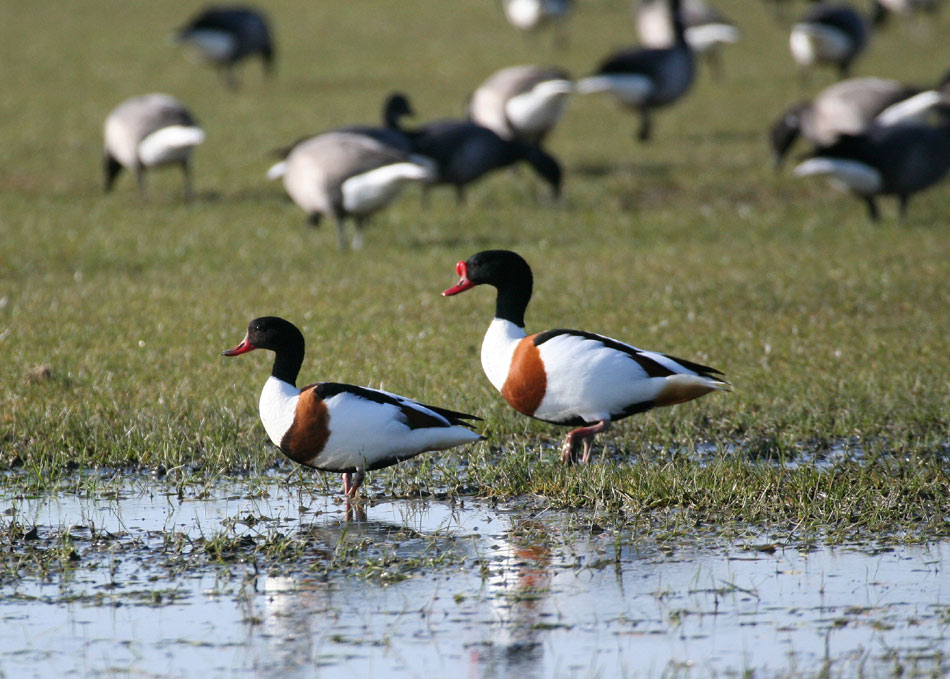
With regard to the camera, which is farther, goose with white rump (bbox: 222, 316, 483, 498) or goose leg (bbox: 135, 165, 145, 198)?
goose leg (bbox: 135, 165, 145, 198)

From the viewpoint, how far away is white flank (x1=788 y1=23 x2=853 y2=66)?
2300 cm

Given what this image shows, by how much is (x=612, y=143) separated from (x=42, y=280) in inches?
423

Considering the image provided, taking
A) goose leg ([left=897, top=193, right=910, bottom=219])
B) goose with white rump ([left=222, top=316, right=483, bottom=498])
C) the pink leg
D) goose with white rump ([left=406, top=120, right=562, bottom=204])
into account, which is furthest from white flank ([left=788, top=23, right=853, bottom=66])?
goose with white rump ([left=222, top=316, right=483, bottom=498])

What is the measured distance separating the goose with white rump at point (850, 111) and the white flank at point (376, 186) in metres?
6.72

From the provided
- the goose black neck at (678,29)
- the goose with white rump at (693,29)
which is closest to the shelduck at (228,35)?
the goose with white rump at (693,29)

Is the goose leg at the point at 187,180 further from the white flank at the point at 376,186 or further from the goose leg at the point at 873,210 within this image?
the goose leg at the point at 873,210

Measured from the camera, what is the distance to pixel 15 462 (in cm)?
703

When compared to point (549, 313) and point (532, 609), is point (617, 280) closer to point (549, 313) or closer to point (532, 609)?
point (549, 313)

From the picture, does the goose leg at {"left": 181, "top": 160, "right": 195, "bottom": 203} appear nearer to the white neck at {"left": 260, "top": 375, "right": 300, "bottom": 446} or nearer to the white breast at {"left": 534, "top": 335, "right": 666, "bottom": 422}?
the white neck at {"left": 260, "top": 375, "right": 300, "bottom": 446}

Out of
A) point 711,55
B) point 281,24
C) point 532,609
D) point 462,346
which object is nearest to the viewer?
point 532,609

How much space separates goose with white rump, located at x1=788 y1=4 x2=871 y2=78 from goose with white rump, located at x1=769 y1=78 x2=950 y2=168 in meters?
5.44

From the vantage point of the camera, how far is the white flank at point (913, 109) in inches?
652

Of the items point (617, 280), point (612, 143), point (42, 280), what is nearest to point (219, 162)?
point (612, 143)

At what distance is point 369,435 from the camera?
6105 millimetres
